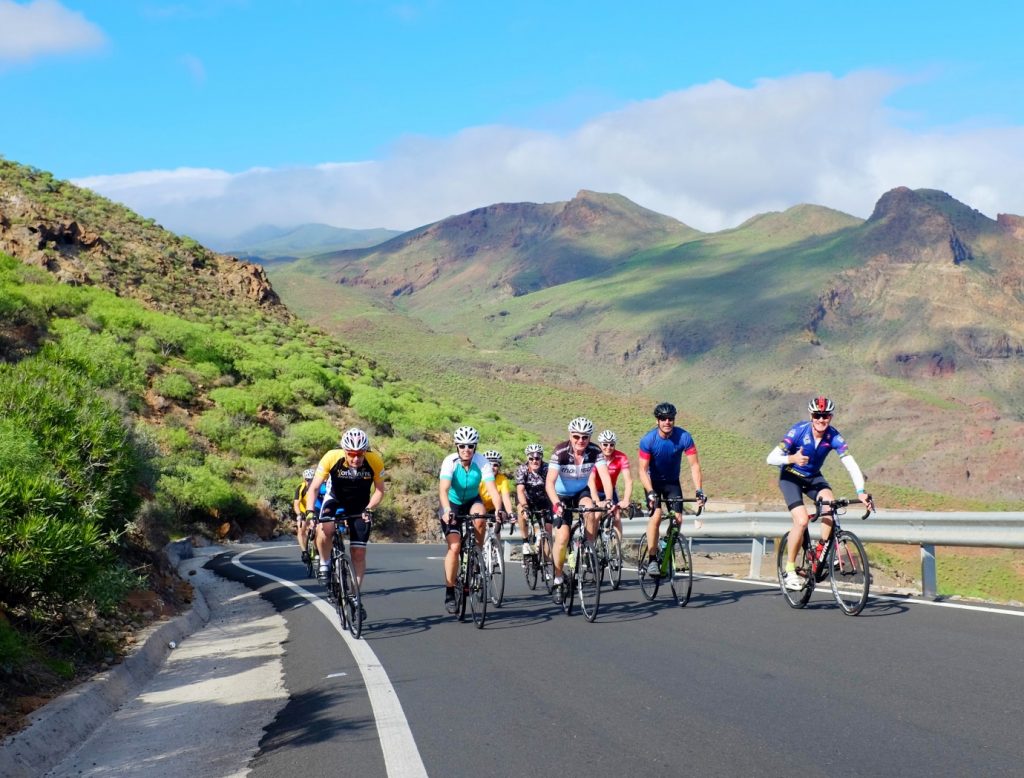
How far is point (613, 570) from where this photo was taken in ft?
46.1

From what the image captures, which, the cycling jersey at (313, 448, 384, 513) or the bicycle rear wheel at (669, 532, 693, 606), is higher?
the cycling jersey at (313, 448, 384, 513)

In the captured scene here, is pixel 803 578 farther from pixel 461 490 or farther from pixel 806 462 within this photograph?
pixel 461 490

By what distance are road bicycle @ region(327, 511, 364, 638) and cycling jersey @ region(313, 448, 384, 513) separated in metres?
0.18

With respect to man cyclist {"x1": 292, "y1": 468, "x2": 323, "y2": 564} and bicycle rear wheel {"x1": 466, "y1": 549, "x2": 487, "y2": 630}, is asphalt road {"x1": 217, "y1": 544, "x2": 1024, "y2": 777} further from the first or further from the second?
man cyclist {"x1": 292, "y1": 468, "x2": 323, "y2": 564}

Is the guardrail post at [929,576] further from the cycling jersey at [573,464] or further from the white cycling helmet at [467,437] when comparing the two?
the white cycling helmet at [467,437]

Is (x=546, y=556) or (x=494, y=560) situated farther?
(x=546, y=556)

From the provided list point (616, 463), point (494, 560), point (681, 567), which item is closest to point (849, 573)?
point (681, 567)

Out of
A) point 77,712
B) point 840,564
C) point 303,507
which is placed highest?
point 303,507

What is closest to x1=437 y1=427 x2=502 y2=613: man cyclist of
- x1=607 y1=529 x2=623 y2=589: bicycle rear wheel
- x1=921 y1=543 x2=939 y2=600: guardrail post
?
x1=607 y1=529 x2=623 y2=589: bicycle rear wheel

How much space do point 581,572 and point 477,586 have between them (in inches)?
42.2

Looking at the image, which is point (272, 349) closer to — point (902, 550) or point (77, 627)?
point (902, 550)

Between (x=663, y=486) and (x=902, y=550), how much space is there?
32.7 meters

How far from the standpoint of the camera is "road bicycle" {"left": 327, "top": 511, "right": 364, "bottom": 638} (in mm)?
10766

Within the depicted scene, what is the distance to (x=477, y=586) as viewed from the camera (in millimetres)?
11156
